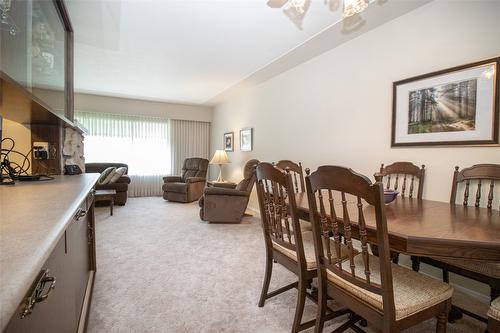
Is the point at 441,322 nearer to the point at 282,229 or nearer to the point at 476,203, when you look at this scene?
the point at 282,229

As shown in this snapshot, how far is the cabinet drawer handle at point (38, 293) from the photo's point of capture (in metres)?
0.51

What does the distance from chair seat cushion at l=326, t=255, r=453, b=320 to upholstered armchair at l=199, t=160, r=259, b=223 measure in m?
2.60

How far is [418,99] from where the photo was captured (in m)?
2.21

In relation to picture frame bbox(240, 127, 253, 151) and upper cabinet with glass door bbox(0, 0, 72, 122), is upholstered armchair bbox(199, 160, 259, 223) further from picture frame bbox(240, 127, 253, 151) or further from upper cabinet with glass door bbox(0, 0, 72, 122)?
upper cabinet with glass door bbox(0, 0, 72, 122)

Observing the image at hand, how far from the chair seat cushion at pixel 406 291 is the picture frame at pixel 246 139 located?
3758mm

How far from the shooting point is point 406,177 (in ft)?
7.45

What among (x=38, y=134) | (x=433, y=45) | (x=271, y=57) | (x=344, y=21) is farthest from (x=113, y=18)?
(x=433, y=45)

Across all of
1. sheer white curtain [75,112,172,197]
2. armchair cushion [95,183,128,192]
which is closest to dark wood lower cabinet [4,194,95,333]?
armchair cushion [95,183,128,192]

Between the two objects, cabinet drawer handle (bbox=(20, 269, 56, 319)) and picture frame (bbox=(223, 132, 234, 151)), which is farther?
picture frame (bbox=(223, 132, 234, 151))

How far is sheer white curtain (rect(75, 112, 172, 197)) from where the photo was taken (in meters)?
5.77

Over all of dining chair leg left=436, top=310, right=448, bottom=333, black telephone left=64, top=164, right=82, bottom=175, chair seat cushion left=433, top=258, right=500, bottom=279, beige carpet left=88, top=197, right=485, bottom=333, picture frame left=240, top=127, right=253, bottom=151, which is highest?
picture frame left=240, top=127, right=253, bottom=151

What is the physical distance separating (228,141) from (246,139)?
0.93 meters

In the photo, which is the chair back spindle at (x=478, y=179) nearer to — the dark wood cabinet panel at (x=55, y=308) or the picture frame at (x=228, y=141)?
the dark wood cabinet panel at (x=55, y=308)

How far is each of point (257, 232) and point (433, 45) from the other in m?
2.78
